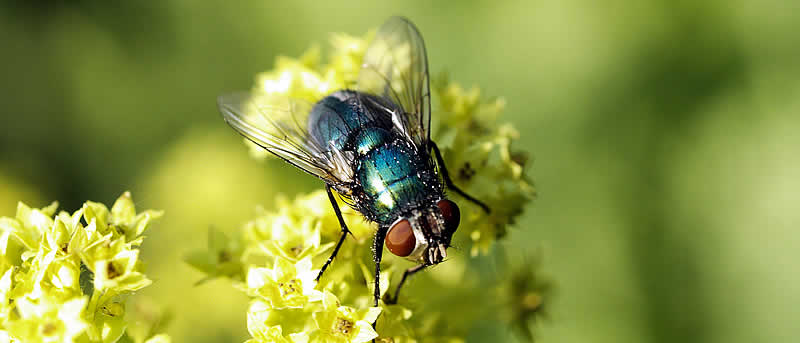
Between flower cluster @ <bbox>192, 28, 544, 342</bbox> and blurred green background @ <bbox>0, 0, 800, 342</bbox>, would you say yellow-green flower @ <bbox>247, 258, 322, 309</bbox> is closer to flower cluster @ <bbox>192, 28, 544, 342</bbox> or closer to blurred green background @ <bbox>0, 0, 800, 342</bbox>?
flower cluster @ <bbox>192, 28, 544, 342</bbox>

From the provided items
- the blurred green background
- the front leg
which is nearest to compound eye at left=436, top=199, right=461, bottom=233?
the front leg

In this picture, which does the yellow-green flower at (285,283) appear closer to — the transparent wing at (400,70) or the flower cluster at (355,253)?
the flower cluster at (355,253)

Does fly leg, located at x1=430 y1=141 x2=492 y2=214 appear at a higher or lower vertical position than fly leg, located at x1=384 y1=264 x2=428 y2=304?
higher

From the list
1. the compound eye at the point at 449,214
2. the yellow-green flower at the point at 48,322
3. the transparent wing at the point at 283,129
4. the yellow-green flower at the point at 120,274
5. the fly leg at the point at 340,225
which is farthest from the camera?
the transparent wing at the point at 283,129

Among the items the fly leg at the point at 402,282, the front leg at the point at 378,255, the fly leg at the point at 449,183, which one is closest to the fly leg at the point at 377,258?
the front leg at the point at 378,255

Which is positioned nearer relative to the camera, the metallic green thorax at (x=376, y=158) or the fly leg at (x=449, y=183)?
the metallic green thorax at (x=376, y=158)

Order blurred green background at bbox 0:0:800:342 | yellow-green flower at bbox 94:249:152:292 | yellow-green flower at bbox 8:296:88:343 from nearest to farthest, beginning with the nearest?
yellow-green flower at bbox 8:296:88:343 → yellow-green flower at bbox 94:249:152:292 → blurred green background at bbox 0:0:800:342

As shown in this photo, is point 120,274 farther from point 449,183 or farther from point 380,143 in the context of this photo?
point 449,183

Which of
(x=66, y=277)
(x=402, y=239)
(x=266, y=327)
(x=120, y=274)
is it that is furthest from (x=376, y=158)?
(x=66, y=277)
